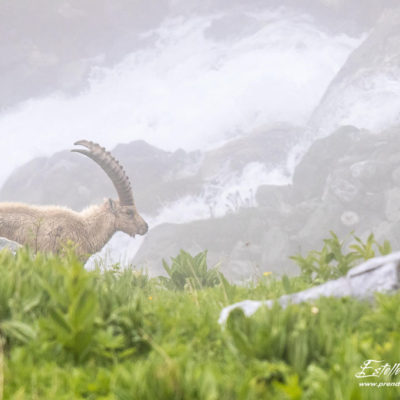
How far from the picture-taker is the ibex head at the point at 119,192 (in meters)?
10.9

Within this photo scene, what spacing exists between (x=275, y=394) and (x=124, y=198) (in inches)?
395

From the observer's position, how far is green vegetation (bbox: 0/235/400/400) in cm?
181

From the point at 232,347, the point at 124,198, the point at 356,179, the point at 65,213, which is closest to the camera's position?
the point at 232,347

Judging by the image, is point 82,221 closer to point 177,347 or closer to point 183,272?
point 183,272

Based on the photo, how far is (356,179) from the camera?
91500 mm

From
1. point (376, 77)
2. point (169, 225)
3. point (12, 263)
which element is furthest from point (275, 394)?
point (376, 77)

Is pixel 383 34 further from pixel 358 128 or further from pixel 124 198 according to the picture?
pixel 124 198

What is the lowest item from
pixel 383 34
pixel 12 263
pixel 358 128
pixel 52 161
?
pixel 12 263

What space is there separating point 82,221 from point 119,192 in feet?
4.50
